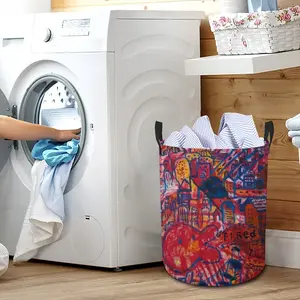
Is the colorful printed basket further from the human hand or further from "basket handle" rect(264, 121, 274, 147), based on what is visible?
the human hand

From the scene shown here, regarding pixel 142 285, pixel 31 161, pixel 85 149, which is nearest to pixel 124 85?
pixel 85 149

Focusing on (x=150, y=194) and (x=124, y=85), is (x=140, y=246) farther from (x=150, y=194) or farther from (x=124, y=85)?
(x=124, y=85)

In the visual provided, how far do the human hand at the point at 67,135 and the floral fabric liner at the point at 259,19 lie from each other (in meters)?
0.70

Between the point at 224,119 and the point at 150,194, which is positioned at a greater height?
the point at 224,119

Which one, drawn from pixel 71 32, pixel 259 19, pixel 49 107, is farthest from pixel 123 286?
pixel 259 19

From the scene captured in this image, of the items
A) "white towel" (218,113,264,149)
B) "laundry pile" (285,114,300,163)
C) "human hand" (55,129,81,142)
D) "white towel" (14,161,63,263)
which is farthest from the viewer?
"human hand" (55,129,81,142)

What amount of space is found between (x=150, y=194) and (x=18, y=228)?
0.57m

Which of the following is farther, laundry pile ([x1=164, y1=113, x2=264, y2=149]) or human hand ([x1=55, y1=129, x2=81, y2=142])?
human hand ([x1=55, y1=129, x2=81, y2=142])

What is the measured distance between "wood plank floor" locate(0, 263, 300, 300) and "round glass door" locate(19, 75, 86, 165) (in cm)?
48

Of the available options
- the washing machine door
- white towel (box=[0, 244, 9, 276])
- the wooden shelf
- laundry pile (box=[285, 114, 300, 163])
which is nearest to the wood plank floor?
white towel (box=[0, 244, 9, 276])

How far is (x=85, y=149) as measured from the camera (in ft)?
9.78

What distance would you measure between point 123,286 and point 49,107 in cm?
79

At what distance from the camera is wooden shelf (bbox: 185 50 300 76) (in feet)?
8.96

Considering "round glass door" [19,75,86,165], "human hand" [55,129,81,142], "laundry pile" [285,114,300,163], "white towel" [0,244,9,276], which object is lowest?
"white towel" [0,244,9,276]
